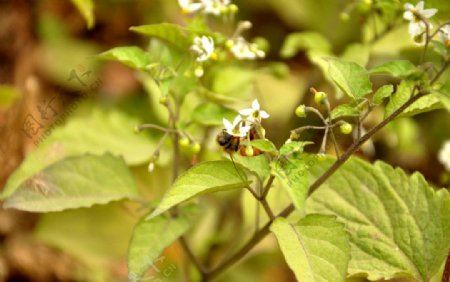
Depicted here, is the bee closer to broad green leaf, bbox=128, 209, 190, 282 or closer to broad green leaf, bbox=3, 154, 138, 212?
broad green leaf, bbox=128, 209, 190, 282

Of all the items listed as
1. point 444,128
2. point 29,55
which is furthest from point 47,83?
point 444,128

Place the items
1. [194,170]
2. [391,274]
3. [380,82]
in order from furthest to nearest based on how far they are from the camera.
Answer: [380,82] → [391,274] → [194,170]

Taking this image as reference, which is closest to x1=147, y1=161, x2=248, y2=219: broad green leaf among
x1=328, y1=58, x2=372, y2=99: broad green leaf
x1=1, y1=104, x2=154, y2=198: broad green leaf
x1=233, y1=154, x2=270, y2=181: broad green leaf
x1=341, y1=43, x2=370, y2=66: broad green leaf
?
x1=233, y1=154, x2=270, y2=181: broad green leaf

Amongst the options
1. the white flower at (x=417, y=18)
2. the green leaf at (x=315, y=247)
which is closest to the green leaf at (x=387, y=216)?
the green leaf at (x=315, y=247)

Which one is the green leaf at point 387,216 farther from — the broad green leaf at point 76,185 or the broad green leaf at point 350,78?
the broad green leaf at point 76,185

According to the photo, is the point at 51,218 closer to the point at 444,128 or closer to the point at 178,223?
the point at 178,223

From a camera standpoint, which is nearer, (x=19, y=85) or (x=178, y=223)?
(x=178, y=223)

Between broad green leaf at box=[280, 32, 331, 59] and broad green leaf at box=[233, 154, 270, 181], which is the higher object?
broad green leaf at box=[233, 154, 270, 181]
